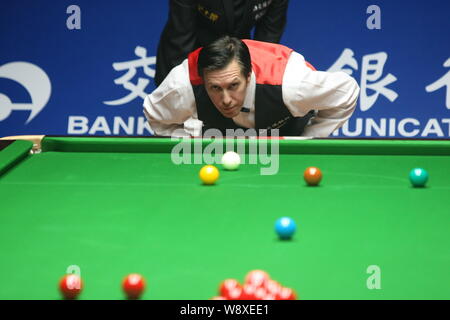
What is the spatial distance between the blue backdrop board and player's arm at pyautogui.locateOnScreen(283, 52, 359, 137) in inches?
41.7

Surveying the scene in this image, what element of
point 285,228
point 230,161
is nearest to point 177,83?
point 230,161

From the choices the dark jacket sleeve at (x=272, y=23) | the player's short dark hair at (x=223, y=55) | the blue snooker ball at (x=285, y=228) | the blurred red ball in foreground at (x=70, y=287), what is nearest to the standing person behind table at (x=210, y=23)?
the dark jacket sleeve at (x=272, y=23)

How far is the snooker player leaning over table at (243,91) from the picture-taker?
3014 mm

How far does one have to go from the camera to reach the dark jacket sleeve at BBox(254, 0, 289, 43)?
349cm

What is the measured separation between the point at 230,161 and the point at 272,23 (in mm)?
1579

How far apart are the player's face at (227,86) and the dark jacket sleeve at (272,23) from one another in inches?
22.2

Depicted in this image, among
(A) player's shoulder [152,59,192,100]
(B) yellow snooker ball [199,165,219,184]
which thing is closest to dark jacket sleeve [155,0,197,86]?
(A) player's shoulder [152,59,192,100]

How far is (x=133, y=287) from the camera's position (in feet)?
3.71

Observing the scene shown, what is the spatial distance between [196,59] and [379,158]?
113cm

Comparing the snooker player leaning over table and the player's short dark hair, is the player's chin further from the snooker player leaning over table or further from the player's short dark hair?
the player's short dark hair

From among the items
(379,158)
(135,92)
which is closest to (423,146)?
(379,158)

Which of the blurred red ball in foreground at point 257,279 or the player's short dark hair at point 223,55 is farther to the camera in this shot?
the player's short dark hair at point 223,55

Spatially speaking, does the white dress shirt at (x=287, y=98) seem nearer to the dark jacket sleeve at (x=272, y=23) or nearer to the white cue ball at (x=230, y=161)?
the dark jacket sleeve at (x=272, y=23)

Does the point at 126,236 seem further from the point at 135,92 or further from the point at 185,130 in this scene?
the point at 135,92
